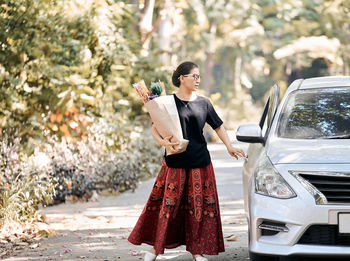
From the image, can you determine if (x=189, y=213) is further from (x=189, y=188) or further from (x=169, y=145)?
(x=169, y=145)

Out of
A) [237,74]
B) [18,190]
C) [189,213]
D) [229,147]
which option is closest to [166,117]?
[229,147]

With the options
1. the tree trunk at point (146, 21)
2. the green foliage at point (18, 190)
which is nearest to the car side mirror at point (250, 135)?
the green foliage at point (18, 190)

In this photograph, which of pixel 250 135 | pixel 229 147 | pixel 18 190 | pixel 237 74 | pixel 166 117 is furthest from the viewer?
pixel 237 74

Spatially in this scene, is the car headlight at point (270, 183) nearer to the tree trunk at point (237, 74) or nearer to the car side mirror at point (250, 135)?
the car side mirror at point (250, 135)

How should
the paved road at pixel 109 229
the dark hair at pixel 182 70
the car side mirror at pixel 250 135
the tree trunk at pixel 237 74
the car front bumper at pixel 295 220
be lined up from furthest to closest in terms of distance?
1. the tree trunk at pixel 237 74
2. the paved road at pixel 109 229
3. the dark hair at pixel 182 70
4. the car side mirror at pixel 250 135
5. the car front bumper at pixel 295 220

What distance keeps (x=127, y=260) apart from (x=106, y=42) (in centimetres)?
708

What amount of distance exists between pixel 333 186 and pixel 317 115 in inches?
47.3

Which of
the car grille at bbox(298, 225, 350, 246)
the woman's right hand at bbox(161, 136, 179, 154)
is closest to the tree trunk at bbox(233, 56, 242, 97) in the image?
the woman's right hand at bbox(161, 136, 179, 154)

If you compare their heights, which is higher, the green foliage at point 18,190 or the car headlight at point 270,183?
the car headlight at point 270,183

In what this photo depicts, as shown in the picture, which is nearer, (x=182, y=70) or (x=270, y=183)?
(x=270, y=183)

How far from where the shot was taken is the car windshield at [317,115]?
238 inches

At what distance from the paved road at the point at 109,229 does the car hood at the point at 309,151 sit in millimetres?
1483

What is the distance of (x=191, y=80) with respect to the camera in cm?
630

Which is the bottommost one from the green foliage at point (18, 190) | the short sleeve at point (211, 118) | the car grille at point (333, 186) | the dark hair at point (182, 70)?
the green foliage at point (18, 190)
